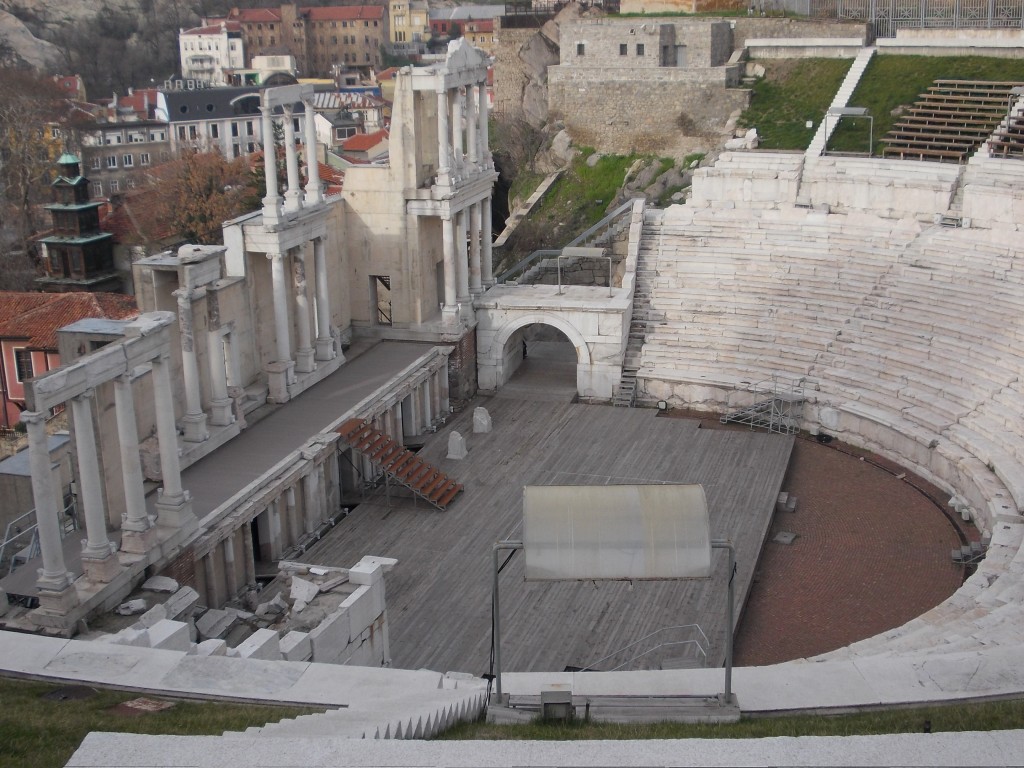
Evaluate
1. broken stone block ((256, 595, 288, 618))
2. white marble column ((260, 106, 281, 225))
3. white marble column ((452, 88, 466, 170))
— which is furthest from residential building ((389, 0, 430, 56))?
broken stone block ((256, 595, 288, 618))

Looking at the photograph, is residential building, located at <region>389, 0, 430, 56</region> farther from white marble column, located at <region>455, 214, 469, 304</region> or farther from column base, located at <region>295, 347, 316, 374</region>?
column base, located at <region>295, 347, 316, 374</region>

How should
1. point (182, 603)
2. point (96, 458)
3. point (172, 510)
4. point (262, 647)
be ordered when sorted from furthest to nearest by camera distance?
point (172, 510) < point (182, 603) < point (96, 458) < point (262, 647)

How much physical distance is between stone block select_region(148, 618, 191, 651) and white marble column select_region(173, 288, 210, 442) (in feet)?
26.0

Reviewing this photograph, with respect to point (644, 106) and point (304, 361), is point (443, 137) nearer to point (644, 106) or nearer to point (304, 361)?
point (304, 361)

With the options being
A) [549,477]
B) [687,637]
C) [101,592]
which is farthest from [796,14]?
[101,592]

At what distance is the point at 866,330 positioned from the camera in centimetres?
3025

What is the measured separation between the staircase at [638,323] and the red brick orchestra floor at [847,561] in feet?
17.0

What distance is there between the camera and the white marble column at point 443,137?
99.4ft

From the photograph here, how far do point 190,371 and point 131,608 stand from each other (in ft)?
20.7

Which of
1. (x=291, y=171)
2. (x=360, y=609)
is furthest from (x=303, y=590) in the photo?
(x=291, y=171)

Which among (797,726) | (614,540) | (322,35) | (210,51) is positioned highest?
(322,35)

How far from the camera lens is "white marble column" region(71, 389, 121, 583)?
1827cm

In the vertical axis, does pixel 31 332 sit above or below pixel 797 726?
above

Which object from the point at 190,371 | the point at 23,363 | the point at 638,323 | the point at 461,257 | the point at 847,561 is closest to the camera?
the point at 847,561
